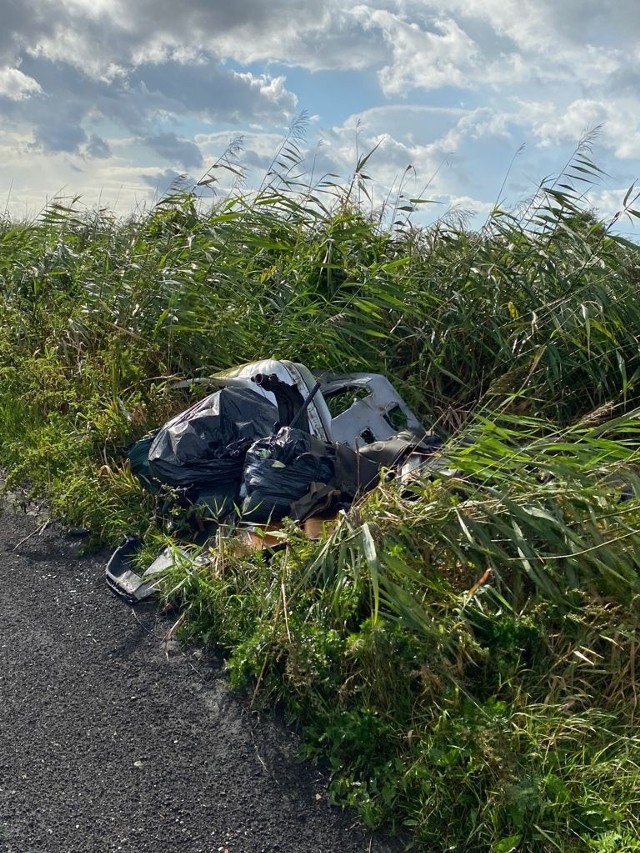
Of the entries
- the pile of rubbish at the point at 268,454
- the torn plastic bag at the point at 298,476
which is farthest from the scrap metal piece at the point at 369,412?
the torn plastic bag at the point at 298,476

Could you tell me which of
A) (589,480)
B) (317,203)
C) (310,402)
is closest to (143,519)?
(310,402)

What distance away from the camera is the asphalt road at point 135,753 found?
8.12 feet

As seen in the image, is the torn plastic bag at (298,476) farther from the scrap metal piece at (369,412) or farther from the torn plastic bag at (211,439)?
the scrap metal piece at (369,412)

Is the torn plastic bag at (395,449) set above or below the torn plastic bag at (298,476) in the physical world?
above

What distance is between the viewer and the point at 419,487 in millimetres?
3559

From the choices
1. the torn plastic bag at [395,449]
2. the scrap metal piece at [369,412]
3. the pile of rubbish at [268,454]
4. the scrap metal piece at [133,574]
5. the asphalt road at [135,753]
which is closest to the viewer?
the asphalt road at [135,753]

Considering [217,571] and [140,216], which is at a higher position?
[140,216]

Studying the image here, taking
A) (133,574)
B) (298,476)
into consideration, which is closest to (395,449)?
(298,476)

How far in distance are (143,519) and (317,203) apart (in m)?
3.08

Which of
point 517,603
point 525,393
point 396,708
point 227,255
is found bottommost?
point 396,708

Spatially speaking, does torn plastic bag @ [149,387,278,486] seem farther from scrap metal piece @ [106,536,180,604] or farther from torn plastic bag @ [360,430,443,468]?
torn plastic bag @ [360,430,443,468]

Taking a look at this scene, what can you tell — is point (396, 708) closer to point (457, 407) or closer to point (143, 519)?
point (143, 519)

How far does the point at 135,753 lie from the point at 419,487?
62.4 inches

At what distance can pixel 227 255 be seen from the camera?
20.1ft
